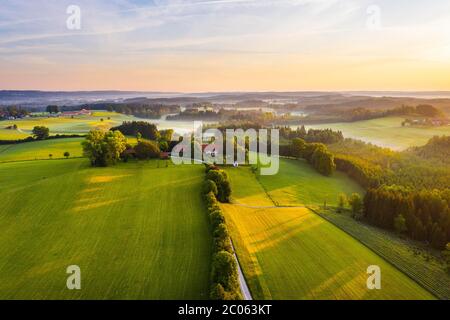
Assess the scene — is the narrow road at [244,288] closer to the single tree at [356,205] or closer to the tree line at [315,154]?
the single tree at [356,205]

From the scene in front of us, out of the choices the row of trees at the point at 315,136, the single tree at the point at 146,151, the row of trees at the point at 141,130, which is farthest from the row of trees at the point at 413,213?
the row of trees at the point at 315,136

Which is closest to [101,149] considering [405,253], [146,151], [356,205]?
[146,151]

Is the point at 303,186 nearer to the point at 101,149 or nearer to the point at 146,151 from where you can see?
the point at 146,151

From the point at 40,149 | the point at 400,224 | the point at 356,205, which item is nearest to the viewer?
the point at 400,224

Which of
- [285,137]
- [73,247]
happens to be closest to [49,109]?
[285,137]

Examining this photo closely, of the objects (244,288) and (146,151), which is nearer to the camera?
(244,288)
